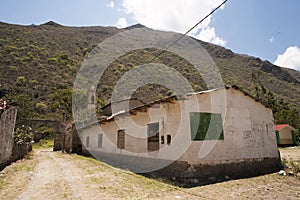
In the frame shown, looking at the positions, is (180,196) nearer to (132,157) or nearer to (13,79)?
(132,157)

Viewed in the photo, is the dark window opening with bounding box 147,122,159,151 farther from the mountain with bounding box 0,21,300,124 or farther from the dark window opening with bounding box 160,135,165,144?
the mountain with bounding box 0,21,300,124

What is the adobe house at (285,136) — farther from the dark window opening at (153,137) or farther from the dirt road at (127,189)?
the dark window opening at (153,137)

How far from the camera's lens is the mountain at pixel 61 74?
36.7 m

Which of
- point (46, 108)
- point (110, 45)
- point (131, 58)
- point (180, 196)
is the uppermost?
point (110, 45)

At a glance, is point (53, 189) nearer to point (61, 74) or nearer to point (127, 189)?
point (127, 189)

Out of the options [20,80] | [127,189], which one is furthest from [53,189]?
Answer: [20,80]

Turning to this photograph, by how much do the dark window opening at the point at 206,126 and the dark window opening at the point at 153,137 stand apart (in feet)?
6.12

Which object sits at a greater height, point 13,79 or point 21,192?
point 13,79

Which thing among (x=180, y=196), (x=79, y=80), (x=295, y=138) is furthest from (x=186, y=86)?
(x=180, y=196)

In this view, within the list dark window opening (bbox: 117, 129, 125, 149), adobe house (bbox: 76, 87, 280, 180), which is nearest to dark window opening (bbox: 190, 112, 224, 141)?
adobe house (bbox: 76, 87, 280, 180)

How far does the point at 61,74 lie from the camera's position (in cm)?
4516

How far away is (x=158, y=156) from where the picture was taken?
Result: 9.31 metres

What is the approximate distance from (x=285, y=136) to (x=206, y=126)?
70.5 feet

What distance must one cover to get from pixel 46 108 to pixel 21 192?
34.7 meters
